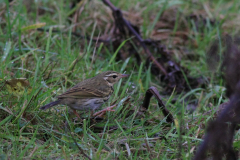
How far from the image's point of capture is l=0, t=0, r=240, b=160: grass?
13.2ft

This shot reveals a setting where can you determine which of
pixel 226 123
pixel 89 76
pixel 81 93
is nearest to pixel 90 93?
pixel 81 93

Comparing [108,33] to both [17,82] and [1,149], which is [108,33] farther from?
[1,149]

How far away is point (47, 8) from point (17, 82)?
381cm

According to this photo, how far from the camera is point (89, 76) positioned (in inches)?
235

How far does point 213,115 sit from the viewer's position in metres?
5.00

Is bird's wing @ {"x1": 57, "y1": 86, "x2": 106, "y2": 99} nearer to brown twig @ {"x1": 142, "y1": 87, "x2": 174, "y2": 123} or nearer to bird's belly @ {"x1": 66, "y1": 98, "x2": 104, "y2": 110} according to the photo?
bird's belly @ {"x1": 66, "y1": 98, "x2": 104, "y2": 110}

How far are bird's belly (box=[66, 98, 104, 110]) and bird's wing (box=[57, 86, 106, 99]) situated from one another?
0.23ft

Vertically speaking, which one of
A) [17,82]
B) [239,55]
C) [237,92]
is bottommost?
[17,82]

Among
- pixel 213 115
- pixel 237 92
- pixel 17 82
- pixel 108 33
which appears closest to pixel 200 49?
pixel 108 33

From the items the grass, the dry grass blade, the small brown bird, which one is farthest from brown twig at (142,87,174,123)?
the dry grass blade

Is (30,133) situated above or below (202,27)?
below

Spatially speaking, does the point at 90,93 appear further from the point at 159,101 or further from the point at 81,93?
the point at 159,101

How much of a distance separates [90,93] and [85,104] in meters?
0.24

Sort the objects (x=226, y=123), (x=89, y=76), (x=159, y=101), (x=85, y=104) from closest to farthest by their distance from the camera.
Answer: (x=226, y=123)
(x=159, y=101)
(x=85, y=104)
(x=89, y=76)
